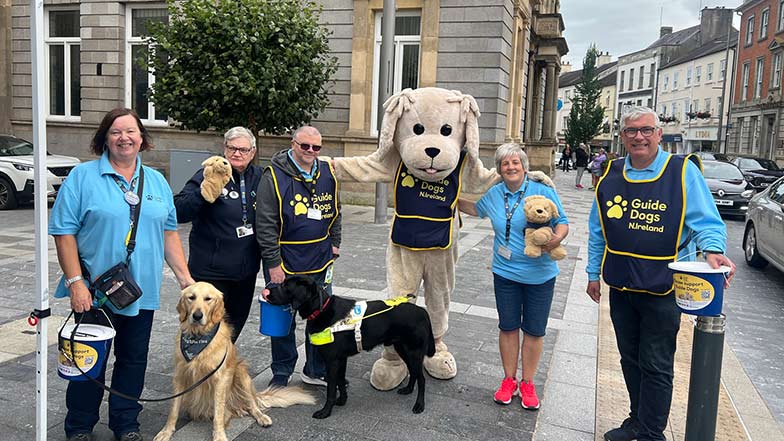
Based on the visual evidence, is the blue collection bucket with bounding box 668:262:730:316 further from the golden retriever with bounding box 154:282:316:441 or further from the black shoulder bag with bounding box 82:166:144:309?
the black shoulder bag with bounding box 82:166:144:309

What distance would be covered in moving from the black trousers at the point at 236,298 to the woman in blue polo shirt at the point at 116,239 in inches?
25.3

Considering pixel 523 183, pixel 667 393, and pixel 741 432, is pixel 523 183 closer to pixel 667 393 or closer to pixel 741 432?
pixel 667 393

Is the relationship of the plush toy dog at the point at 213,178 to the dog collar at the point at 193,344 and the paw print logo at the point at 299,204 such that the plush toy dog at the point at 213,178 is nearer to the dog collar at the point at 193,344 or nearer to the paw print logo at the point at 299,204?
the paw print logo at the point at 299,204

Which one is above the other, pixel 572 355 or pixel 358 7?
pixel 358 7

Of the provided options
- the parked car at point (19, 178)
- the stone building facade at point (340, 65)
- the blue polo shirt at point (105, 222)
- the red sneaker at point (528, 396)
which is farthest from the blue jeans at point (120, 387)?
the stone building facade at point (340, 65)

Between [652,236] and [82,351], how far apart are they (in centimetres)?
308

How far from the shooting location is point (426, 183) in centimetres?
A: 450

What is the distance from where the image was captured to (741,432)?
4098 millimetres

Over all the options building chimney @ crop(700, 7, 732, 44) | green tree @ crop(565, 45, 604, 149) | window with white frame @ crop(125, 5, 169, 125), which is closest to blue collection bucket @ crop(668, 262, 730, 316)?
window with white frame @ crop(125, 5, 169, 125)

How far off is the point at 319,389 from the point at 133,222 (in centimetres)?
190

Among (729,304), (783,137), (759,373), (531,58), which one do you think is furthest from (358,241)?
(783,137)

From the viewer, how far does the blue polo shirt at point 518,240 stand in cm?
414

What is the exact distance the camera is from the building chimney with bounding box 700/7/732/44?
61.2m

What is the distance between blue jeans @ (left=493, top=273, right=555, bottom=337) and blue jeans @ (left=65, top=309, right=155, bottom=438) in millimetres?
2271
